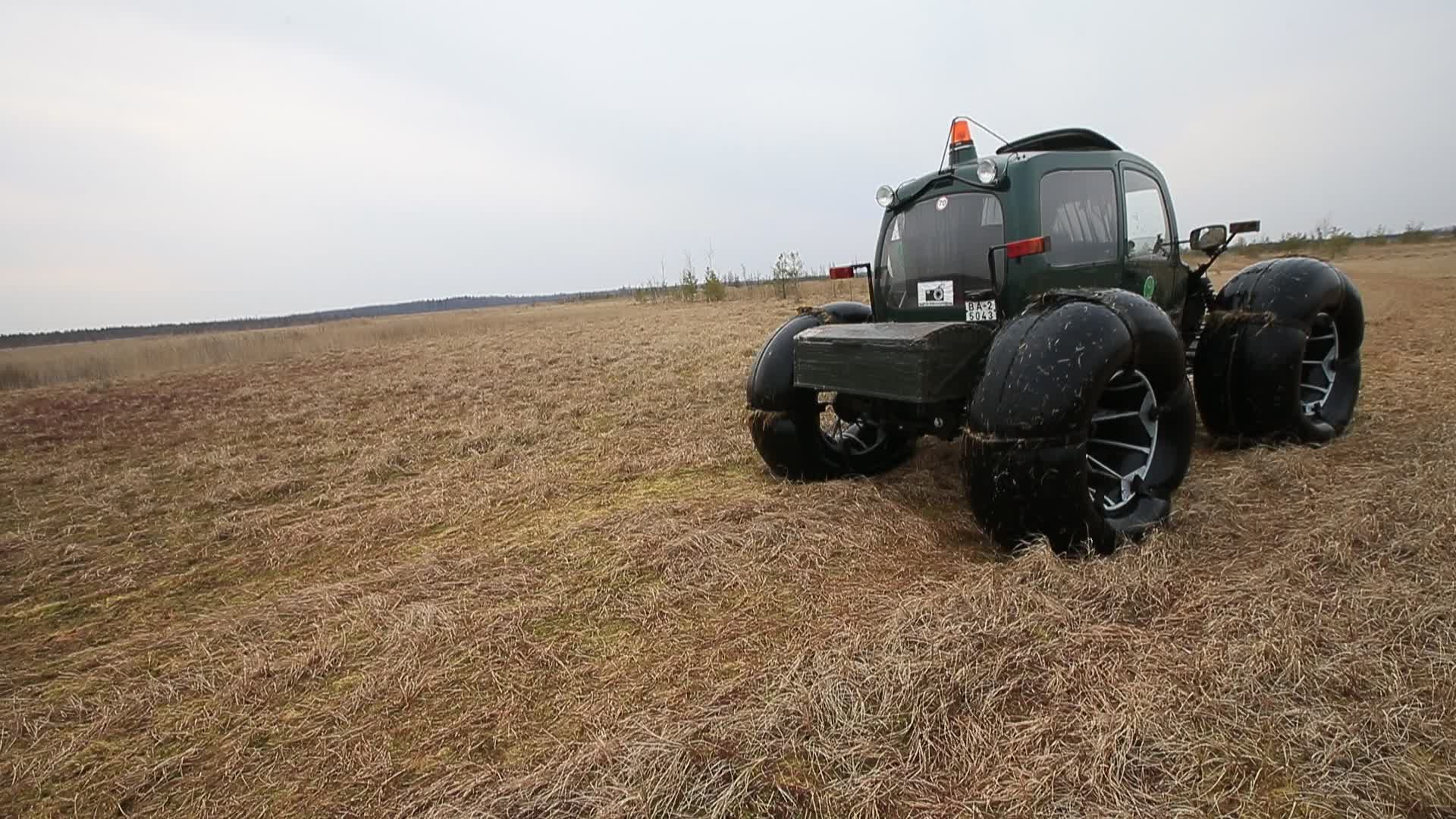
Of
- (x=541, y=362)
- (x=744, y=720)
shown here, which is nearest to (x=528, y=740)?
(x=744, y=720)

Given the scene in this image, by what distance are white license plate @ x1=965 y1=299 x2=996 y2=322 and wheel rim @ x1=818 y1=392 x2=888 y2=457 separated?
886 millimetres

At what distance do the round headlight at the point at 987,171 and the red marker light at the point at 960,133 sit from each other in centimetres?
55

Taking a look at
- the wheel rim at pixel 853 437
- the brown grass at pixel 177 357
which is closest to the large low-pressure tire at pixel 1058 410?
the wheel rim at pixel 853 437

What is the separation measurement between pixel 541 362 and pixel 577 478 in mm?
6859

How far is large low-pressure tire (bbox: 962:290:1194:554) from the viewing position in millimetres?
2643

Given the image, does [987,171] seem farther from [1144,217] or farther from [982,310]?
[1144,217]

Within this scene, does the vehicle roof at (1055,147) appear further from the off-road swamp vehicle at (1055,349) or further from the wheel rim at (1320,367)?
the wheel rim at (1320,367)

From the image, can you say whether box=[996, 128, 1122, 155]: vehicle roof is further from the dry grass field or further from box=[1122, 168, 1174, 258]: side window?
the dry grass field

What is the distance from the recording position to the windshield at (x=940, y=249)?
355 centimetres

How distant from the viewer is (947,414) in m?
3.39

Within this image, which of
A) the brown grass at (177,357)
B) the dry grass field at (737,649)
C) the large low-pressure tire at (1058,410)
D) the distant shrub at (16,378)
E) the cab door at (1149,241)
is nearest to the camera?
the dry grass field at (737,649)

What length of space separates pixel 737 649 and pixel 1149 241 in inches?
140

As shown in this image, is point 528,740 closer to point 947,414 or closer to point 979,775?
point 979,775

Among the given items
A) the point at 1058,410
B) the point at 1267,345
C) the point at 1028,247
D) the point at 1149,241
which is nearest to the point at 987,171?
the point at 1028,247
